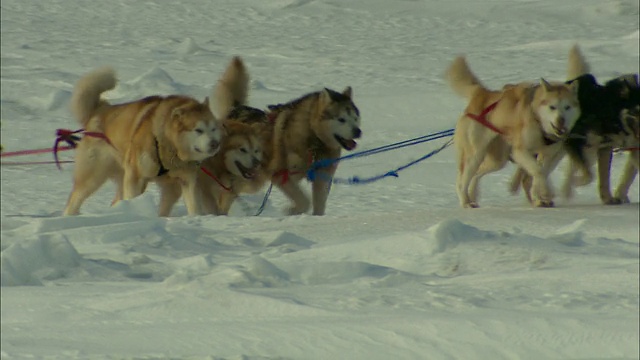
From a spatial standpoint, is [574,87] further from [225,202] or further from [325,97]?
[225,202]

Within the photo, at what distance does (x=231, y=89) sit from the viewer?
28.7ft

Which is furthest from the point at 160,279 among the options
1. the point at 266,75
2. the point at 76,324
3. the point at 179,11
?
the point at 179,11

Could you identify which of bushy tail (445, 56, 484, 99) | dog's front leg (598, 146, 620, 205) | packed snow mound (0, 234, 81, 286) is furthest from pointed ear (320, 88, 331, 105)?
packed snow mound (0, 234, 81, 286)

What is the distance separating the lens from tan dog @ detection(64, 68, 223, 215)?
7.41m

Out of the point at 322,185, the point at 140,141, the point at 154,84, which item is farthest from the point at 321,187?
the point at 154,84

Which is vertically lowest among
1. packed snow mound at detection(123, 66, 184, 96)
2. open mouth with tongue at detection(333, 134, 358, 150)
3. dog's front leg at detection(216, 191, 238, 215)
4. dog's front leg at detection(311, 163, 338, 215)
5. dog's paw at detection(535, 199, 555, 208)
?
packed snow mound at detection(123, 66, 184, 96)

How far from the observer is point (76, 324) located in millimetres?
4262

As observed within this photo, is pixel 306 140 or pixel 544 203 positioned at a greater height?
pixel 306 140

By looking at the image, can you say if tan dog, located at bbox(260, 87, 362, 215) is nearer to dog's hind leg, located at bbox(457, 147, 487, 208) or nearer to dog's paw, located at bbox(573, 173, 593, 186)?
dog's hind leg, located at bbox(457, 147, 487, 208)

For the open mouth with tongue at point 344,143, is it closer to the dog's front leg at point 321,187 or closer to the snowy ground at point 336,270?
the dog's front leg at point 321,187

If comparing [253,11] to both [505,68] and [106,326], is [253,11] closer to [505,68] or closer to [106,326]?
[505,68]

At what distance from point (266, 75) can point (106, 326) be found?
11.3 m

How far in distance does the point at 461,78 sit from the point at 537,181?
3.12 ft

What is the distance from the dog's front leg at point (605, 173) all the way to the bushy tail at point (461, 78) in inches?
33.6
